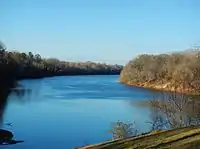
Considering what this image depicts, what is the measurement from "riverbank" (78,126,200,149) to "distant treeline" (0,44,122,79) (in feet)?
199

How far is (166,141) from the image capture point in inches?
460

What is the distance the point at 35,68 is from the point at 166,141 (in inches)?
3797

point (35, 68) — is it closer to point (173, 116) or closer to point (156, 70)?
point (156, 70)

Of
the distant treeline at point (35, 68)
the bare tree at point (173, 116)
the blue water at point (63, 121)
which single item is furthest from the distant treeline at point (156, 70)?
the bare tree at point (173, 116)

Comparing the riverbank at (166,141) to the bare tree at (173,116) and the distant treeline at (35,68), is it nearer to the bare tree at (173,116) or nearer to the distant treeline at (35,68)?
the bare tree at (173,116)

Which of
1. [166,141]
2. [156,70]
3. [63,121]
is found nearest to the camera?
[166,141]

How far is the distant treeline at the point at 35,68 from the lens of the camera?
75.9 m

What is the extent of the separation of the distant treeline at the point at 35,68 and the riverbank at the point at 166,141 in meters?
60.5

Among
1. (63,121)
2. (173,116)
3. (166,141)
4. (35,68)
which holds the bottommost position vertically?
(63,121)

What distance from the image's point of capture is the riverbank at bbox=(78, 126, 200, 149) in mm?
10820

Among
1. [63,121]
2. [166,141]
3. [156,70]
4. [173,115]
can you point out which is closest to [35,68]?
[156,70]

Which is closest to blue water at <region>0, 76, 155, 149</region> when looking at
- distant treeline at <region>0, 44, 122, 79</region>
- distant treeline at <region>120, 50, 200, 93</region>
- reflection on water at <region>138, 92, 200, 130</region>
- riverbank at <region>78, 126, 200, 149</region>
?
reflection on water at <region>138, 92, 200, 130</region>

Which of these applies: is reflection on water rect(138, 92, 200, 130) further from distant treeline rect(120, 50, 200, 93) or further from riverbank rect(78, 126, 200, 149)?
distant treeline rect(120, 50, 200, 93)

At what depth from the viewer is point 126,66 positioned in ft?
303
